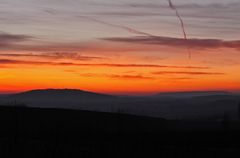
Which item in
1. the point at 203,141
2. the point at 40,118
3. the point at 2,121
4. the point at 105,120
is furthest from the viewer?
the point at 105,120

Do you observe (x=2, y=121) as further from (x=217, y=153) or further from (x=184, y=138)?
(x=217, y=153)

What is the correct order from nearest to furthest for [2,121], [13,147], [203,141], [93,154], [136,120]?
1. [93,154]
2. [13,147]
3. [203,141]
4. [2,121]
5. [136,120]

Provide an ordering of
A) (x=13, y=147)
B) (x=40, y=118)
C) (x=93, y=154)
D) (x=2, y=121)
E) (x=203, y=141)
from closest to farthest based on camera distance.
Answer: (x=93, y=154) → (x=13, y=147) → (x=203, y=141) → (x=2, y=121) → (x=40, y=118)

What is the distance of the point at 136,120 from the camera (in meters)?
83.2

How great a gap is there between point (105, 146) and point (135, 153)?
3274mm

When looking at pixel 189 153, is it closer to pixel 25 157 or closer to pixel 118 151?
pixel 118 151

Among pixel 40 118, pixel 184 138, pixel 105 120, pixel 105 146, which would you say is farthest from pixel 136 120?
pixel 105 146

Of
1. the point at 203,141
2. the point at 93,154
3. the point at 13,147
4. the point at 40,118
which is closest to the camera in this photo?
the point at 93,154

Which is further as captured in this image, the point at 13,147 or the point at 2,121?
the point at 2,121

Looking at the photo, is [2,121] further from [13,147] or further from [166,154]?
[166,154]

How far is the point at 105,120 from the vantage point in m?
75.9

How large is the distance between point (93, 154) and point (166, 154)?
13.8ft

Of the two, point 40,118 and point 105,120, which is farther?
point 105,120

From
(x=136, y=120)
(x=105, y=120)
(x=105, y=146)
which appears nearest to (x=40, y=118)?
(x=105, y=120)
